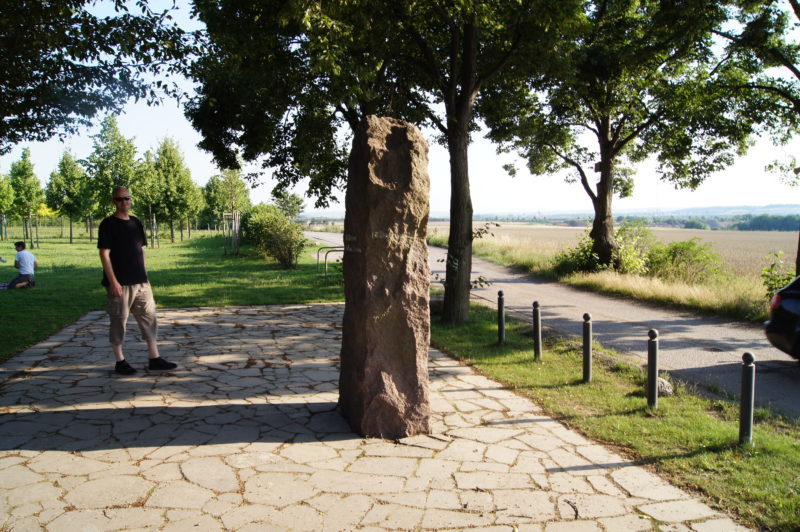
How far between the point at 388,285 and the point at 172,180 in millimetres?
35158

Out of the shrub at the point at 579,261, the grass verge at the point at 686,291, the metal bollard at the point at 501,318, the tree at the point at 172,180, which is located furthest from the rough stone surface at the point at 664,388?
the tree at the point at 172,180

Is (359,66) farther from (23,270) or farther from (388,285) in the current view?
(23,270)

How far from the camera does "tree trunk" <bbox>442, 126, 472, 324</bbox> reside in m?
10.2

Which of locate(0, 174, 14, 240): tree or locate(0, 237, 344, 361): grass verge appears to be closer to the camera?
locate(0, 237, 344, 361): grass verge

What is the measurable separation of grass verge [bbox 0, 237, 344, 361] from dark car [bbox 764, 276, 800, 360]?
9510 millimetres

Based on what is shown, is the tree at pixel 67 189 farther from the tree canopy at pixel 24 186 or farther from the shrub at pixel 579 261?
the shrub at pixel 579 261

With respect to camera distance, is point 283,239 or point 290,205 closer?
point 283,239

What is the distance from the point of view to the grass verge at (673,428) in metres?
3.95

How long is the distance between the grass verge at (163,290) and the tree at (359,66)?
3604mm

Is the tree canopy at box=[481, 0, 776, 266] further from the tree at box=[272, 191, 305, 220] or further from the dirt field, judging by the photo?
the tree at box=[272, 191, 305, 220]

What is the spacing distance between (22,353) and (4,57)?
15.1 ft

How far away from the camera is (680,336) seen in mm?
10117

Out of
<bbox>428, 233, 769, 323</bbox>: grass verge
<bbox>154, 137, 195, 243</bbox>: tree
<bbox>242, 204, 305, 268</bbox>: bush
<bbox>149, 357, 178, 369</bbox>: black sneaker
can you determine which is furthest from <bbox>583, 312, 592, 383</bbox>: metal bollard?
<bbox>154, 137, 195, 243</bbox>: tree

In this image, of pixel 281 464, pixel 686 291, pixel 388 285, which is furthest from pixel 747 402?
pixel 686 291
